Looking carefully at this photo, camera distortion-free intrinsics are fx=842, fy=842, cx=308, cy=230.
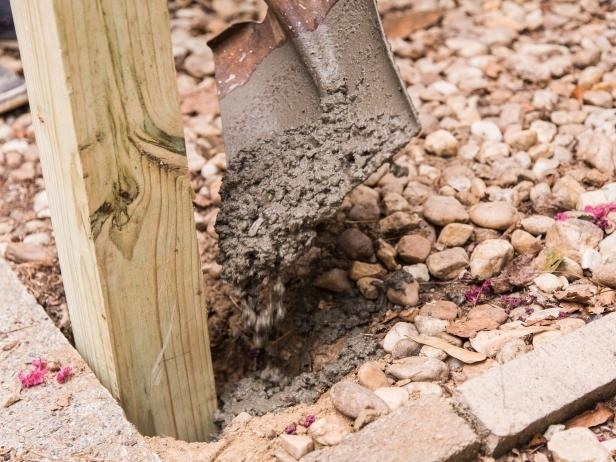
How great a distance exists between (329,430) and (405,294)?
2.07 feet

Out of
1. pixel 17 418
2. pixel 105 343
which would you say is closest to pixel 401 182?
pixel 105 343

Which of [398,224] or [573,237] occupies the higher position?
[573,237]

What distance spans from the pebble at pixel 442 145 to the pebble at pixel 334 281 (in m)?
0.71

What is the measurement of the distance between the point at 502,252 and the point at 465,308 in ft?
0.68

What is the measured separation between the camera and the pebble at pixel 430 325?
211 centimetres

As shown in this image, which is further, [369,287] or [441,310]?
[369,287]

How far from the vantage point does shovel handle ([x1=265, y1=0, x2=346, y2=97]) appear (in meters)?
2.19

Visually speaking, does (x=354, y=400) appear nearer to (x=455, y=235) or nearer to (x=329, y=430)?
(x=329, y=430)

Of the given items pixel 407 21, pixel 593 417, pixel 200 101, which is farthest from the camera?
pixel 407 21

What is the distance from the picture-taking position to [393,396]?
1815mm

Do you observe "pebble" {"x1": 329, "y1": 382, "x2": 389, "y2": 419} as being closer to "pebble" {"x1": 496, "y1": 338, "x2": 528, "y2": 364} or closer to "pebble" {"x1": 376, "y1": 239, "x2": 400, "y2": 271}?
"pebble" {"x1": 496, "y1": 338, "x2": 528, "y2": 364}

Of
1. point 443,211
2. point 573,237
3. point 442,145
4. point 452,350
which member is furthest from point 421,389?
point 442,145

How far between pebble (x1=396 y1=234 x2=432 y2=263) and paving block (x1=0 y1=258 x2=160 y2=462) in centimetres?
96

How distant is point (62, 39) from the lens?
4.76 ft
